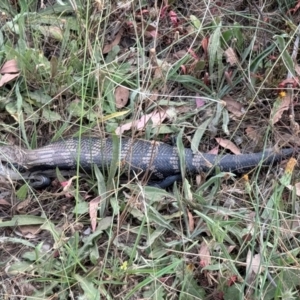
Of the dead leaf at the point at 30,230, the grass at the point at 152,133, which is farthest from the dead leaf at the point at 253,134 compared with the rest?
the dead leaf at the point at 30,230

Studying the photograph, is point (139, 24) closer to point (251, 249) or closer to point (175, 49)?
point (175, 49)

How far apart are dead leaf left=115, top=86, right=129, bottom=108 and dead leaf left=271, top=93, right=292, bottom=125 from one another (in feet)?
2.73

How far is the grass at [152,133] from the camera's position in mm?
2945

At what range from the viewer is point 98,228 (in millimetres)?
3135

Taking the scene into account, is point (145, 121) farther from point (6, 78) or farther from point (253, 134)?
point (6, 78)

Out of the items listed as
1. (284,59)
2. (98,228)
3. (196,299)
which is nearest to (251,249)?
(196,299)

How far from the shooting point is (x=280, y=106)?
3.45 metres

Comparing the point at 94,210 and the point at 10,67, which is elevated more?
the point at 10,67

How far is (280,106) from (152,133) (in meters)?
0.73

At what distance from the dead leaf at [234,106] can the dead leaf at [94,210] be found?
93 cm

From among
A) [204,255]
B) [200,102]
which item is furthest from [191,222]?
[200,102]

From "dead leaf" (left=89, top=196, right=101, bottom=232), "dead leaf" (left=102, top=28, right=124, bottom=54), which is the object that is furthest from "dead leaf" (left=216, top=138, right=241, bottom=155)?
"dead leaf" (left=102, top=28, right=124, bottom=54)

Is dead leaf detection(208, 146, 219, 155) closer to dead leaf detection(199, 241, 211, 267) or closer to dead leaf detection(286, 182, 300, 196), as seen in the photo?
dead leaf detection(286, 182, 300, 196)

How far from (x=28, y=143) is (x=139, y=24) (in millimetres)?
1000
